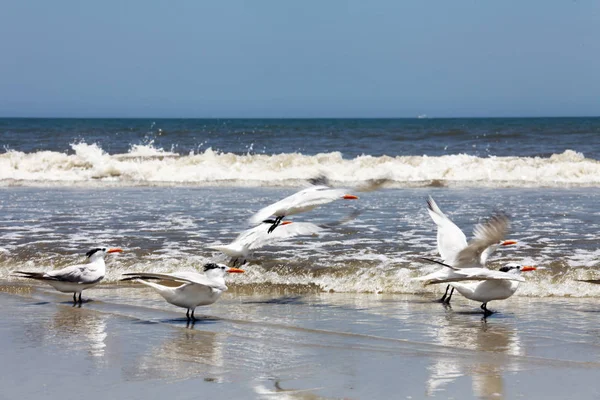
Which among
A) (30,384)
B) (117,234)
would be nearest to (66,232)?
(117,234)

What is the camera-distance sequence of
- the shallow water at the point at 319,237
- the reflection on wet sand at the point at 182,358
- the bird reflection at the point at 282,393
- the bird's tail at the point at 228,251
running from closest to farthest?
the bird reflection at the point at 282,393 < the reflection on wet sand at the point at 182,358 < the bird's tail at the point at 228,251 < the shallow water at the point at 319,237

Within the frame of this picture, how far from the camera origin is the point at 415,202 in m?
16.1

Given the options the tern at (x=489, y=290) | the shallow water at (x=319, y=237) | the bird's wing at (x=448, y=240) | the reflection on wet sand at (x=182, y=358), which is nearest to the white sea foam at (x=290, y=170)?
the shallow water at (x=319, y=237)

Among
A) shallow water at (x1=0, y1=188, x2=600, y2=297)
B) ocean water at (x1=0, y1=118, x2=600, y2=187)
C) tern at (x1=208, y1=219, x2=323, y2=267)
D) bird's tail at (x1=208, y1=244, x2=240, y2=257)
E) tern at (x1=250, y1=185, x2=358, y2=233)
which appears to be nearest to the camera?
tern at (x1=250, y1=185, x2=358, y2=233)

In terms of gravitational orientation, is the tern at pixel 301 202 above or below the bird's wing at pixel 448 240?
above

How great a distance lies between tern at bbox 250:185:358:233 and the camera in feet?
28.6

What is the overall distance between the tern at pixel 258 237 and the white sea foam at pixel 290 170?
11654mm

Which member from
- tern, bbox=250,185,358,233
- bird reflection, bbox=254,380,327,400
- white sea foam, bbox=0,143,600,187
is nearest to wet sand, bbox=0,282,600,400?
bird reflection, bbox=254,380,327,400

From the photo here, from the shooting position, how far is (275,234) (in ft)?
29.9

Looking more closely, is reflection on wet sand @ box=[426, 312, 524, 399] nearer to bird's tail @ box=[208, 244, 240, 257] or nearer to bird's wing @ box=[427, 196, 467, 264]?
bird's wing @ box=[427, 196, 467, 264]

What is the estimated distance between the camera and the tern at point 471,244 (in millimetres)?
7996

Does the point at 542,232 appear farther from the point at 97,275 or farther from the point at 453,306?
the point at 97,275

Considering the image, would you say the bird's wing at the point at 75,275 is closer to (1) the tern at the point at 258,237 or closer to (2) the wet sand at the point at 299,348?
(2) the wet sand at the point at 299,348

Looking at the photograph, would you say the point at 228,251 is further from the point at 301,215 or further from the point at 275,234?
the point at 301,215
